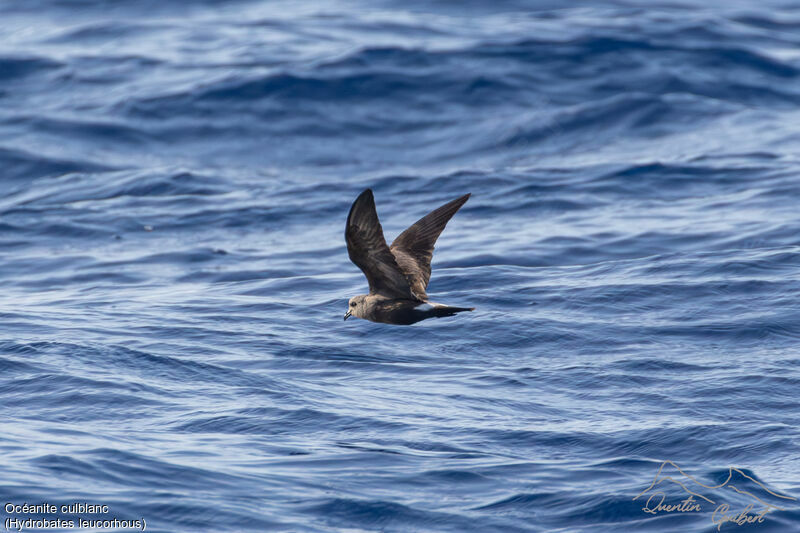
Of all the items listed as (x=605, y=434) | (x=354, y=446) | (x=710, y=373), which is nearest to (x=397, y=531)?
(x=354, y=446)

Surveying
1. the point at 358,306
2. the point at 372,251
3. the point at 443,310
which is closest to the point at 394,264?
the point at 372,251

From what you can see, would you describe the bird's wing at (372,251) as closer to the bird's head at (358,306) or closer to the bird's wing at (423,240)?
the bird's head at (358,306)

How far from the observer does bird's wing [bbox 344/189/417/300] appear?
299 inches

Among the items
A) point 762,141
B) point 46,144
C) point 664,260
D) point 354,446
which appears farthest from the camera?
point 46,144

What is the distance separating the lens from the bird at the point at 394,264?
7770 millimetres

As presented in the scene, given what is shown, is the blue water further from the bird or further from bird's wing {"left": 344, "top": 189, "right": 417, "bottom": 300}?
bird's wing {"left": 344, "top": 189, "right": 417, "bottom": 300}

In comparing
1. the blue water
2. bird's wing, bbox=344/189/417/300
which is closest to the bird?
bird's wing, bbox=344/189/417/300

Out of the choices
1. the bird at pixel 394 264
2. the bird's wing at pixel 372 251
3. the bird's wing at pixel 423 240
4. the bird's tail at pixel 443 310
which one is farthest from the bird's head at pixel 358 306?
the bird's tail at pixel 443 310

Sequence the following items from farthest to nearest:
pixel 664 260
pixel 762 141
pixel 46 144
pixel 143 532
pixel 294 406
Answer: pixel 46 144, pixel 762 141, pixel 664 260, pixel 294 406, pixel 143 532

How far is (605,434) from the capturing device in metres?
8.75

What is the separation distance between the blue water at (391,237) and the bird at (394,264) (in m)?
1.04

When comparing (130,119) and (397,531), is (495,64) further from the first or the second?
(397,531)

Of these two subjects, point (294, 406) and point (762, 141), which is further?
point (762, 141)

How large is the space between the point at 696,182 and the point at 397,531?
1114 centimetres
